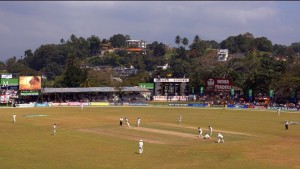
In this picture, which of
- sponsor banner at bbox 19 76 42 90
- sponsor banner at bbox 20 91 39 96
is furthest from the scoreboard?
sponsor banner at bbox 19 76 42 90

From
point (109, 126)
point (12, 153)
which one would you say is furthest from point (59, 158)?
point (109, 126)

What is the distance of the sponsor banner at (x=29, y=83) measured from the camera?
4021 inches

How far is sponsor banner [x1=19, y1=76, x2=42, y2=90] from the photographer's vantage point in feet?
335

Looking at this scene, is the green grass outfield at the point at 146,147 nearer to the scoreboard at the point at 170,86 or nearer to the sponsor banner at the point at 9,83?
the sponsor banner at the point at 9,83

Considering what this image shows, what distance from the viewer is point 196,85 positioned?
13425 centimetres

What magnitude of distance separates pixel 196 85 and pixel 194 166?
343 feet

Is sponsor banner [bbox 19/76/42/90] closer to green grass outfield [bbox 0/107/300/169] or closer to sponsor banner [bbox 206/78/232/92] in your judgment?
sponsor banner [bbox 206/78/232/92]

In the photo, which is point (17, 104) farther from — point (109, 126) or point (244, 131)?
point (244, 131)

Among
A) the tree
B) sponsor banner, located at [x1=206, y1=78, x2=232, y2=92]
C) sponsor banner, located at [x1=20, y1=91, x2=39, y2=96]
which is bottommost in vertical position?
sponsor banner, located at [x1=20, y1=91, x2=39, y2=96]

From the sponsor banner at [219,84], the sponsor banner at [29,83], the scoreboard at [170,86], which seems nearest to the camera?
the sponsor banner at [219,84]

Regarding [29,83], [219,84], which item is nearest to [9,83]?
[29,83]

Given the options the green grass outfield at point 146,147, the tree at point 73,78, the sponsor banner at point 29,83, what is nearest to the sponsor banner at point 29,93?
the sponsor banner at point 29,83

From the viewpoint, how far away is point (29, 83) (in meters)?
103

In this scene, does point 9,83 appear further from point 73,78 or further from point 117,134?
point 117,134
